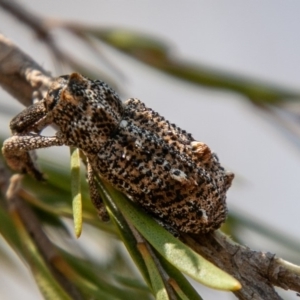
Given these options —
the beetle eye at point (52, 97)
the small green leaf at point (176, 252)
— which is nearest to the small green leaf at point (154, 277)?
the small green leaf at point (176, 252)

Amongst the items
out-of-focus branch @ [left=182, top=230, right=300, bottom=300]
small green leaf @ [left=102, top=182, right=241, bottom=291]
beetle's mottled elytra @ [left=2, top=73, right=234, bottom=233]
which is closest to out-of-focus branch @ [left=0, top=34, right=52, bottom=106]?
beetle's mottled elytra @ [left=2, top=73, right=234, bottom=233]

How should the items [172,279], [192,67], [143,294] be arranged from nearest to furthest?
[172,279] < [143,294] < [192,67]

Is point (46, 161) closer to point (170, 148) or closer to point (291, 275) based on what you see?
point (170, 148)

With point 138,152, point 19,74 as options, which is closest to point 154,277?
point 138,152

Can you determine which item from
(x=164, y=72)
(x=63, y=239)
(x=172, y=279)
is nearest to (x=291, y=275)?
(x=172, y=279)

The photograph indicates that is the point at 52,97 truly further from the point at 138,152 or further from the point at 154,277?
the point at 154,277

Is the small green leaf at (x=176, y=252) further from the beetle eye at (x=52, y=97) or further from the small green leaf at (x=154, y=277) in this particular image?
the beetle eye at (x=52, y=97)

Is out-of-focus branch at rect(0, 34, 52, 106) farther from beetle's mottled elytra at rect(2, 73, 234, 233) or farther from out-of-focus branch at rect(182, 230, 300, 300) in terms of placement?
out-of-focus branch at rect(182, 230, 300, 300)
